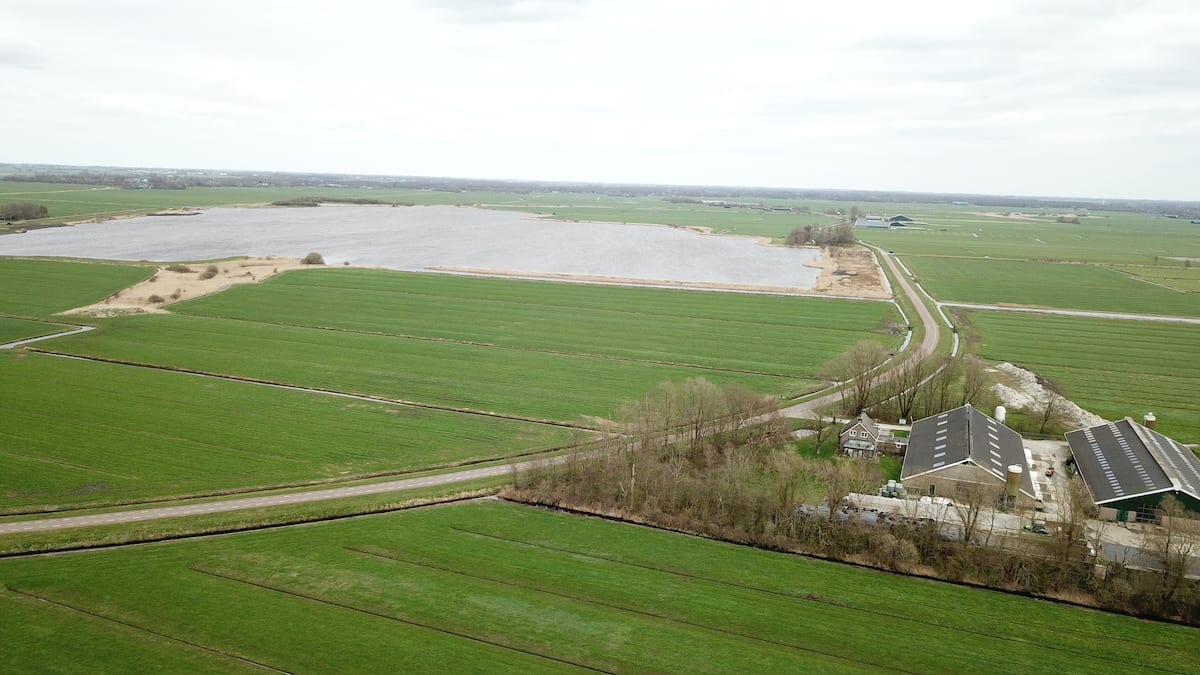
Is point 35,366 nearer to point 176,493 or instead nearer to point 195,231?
point 176,493

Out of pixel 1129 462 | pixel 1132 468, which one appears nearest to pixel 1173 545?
pixel 1132 468

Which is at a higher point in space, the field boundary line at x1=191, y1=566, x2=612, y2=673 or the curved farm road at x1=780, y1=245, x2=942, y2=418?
the curved farm road at x1=780, y1=245, x2=942, y2=418

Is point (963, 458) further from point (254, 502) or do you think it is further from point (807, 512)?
point (254, 502)

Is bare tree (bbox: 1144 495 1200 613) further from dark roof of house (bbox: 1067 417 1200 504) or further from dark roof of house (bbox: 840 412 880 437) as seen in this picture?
dark roof of house (bbox: 840 412 880 437)

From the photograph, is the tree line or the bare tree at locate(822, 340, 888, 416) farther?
the bare tree at locate(822, 340, 888, 416)

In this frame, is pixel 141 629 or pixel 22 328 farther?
pixel 22 328

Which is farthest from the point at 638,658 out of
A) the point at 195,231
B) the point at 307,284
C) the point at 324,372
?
the point at 195,231

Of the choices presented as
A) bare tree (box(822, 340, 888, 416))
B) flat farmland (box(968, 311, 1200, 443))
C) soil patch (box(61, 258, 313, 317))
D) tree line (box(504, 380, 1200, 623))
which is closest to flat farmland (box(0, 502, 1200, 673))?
tree line (box(504, 380, 1200, 623))
